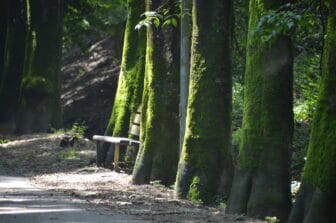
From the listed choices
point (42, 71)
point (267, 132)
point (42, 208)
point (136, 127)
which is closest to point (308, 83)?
point (136, 127)

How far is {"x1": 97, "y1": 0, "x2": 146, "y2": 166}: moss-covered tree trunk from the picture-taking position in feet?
60.6

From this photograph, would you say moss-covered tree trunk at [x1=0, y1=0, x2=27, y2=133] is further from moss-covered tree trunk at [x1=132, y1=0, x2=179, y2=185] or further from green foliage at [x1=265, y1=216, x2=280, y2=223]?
green foliage at [x1=265, y1=216, x2=280, y2=223]

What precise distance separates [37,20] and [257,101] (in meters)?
19.4

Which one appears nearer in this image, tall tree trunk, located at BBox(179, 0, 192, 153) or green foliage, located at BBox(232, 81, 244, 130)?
tall tree trunk, located at BBox(179, 0, 192, 153)

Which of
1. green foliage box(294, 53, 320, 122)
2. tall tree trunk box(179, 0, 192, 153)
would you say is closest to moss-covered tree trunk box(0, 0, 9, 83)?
green foliage box(294, 53, 320, 122)

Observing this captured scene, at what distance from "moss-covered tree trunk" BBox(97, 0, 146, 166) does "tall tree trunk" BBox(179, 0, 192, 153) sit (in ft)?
13.4

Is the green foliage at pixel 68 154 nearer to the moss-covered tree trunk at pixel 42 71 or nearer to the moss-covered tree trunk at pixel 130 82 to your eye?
the moss-covered tree trunk at pixel 130 82

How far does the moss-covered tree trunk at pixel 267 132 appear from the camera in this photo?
10.7 metres

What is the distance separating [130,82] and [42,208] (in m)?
7.91

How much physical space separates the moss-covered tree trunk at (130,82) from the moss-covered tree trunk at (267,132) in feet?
24.7

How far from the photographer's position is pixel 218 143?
12992 mm

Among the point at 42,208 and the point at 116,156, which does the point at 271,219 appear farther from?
the point at 116,156

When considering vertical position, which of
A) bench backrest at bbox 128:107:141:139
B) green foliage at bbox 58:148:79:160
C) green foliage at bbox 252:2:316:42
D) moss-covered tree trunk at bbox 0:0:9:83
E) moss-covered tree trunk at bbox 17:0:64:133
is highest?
moss-covered tree trunk at bbox 0:0:9:83

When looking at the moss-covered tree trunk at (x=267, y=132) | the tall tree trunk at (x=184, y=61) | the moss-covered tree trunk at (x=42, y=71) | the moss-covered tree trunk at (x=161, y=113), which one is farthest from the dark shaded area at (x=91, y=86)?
the moss-covered tree trunk at (x=267, y=132)
